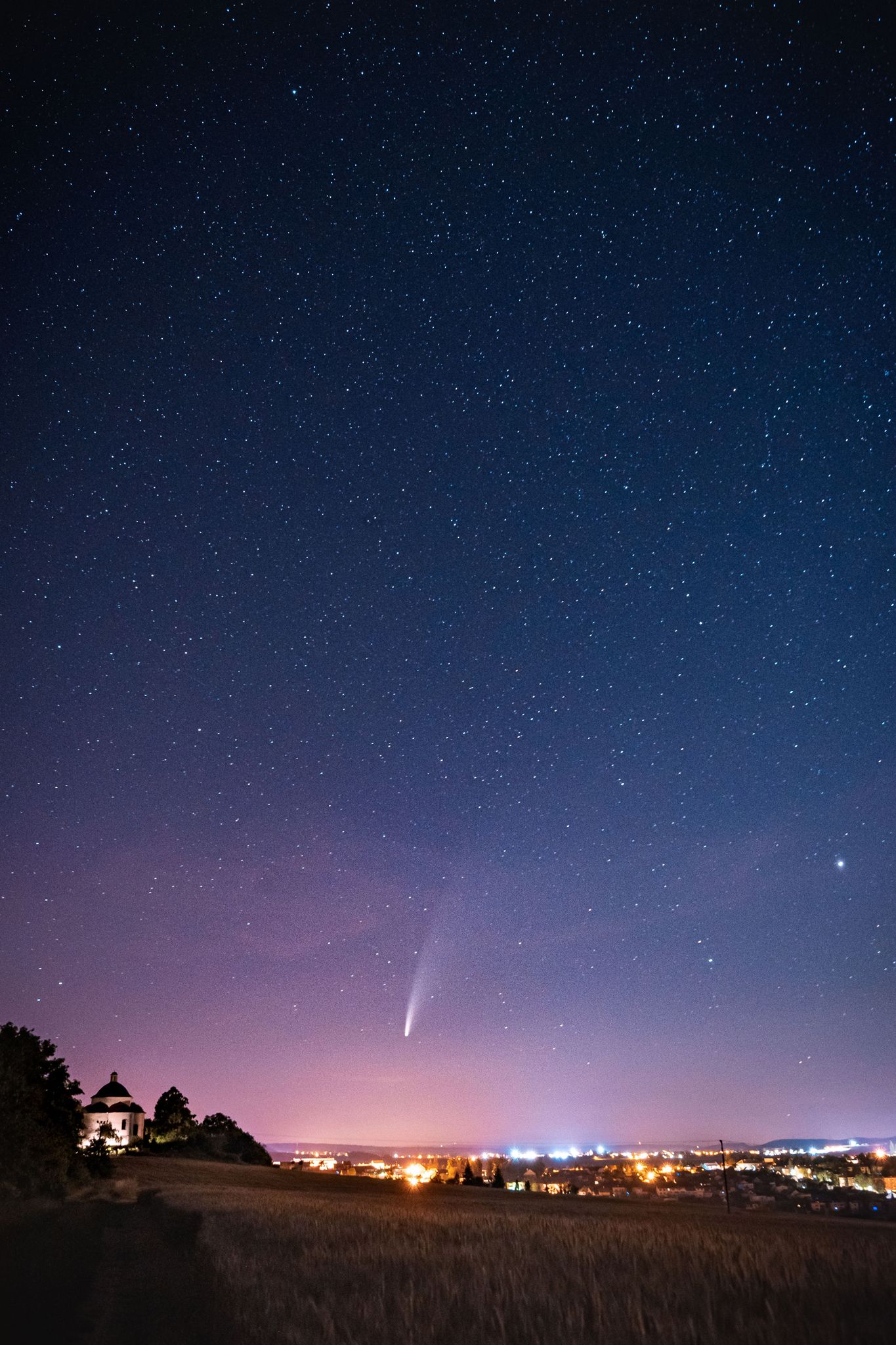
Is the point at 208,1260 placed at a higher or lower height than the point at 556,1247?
lower

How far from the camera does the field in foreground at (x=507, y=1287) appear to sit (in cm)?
547

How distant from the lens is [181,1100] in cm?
9850

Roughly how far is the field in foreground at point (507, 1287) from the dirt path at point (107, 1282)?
7 cm

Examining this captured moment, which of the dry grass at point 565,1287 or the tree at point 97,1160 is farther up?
the dry grass at point 565,1287

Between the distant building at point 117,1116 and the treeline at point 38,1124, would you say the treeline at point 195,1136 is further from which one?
the treeline at point 38,1124

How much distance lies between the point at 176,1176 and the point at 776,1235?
5911 cm

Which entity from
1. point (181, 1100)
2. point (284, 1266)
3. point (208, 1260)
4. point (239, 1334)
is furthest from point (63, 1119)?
point (181, 1100)

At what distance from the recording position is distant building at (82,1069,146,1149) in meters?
97.2

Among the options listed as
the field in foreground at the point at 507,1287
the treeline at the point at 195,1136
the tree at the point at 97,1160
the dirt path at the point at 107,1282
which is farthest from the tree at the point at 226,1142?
the field in foreground at the point at 507,1287

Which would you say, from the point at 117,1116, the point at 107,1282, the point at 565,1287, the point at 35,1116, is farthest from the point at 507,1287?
the point at 117,1116

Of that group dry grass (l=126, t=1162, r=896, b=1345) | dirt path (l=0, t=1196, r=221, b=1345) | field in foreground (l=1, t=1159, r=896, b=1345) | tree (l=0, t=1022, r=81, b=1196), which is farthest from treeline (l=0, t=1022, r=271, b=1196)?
dry grass (l=126, t=1162, r=896, b=1345)

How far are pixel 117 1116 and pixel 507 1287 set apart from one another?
4412 inches

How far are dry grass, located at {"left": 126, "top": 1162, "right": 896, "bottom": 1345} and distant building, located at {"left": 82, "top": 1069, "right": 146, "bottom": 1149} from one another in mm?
99423

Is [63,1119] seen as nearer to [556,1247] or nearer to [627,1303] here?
[556,1247]
